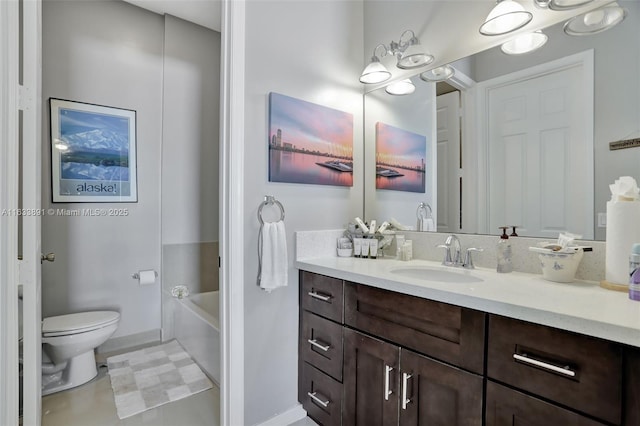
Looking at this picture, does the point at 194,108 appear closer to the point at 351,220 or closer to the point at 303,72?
the point at 303,72

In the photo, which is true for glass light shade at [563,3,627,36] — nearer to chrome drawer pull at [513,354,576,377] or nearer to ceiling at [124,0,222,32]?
chrome drawer pull at [513,354,576,377]

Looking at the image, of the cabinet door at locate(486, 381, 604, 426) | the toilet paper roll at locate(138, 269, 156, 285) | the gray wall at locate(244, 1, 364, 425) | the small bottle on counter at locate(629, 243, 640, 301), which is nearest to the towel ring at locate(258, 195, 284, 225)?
the gray wall at locate(244, 1, 364, 425)

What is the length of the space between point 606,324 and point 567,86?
40.9 inches

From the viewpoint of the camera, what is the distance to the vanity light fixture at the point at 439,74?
173 cm

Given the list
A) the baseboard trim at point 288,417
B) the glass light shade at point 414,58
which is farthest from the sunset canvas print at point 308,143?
the baseboard trim at point 288,417

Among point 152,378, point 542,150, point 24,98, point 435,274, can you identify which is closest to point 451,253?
point 435,274

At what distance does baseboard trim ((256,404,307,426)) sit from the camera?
168cm

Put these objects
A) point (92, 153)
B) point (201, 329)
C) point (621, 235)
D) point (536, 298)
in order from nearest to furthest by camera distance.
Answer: point (536, 298) → point (621, 235) → point (201, 329) → point (92, 153)

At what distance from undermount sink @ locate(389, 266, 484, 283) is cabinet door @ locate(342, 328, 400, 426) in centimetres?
37

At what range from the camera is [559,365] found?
2.78 feet

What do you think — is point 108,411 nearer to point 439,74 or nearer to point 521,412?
point 521,412

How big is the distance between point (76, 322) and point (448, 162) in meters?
2.63

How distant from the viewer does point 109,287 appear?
2.63 m

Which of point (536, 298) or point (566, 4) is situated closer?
point (536, 298)
